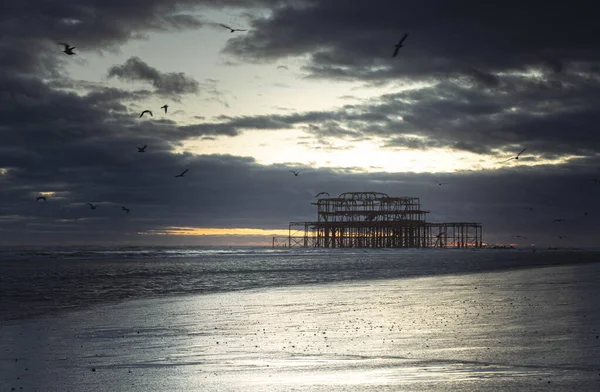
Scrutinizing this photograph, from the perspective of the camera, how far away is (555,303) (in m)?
18.0

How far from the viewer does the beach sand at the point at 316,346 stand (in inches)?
347

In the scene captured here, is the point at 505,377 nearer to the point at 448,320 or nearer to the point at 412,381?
the point at 412,381

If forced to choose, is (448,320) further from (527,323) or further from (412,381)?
(412,381)

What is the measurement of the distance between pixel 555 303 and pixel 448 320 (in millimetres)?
4731

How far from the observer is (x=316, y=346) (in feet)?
38.8

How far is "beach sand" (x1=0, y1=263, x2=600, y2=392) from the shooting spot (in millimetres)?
8820

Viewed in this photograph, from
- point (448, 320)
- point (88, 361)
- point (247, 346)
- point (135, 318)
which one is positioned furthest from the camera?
point (135, 318)

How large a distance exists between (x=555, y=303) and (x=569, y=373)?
9902 millimetres

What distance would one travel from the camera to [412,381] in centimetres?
859

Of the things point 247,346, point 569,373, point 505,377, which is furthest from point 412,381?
point 247,346

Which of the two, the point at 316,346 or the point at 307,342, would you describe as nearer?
the point at 316,346

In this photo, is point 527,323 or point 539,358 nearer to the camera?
point 539,358

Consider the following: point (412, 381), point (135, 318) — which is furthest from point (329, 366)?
point (135, 318)

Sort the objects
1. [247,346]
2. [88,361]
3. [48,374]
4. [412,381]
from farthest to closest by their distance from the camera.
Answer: [247,346] → [88,361] → [48,374] → [412,381]
